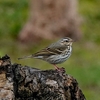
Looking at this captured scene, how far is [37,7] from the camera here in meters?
22.0

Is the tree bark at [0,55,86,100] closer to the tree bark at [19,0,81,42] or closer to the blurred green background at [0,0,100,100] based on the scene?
the blurred green background at [0,0,100,100]

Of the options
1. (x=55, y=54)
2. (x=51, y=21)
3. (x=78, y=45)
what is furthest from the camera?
(x=51, y=21)

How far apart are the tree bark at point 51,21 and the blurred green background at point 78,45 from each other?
509mm

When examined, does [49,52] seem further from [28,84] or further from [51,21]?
[51,21]

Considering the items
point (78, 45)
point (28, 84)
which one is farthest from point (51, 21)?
point (28, 84)

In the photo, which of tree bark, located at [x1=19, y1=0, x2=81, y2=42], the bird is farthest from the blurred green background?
the bird

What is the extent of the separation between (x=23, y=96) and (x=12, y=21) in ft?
53.5

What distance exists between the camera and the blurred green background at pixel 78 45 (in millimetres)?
16453

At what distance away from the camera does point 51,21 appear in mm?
22094

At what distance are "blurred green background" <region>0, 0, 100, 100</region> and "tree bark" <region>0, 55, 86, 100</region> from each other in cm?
760

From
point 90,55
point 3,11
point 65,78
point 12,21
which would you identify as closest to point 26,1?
point 3,11

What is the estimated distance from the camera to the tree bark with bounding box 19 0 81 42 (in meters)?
21.8

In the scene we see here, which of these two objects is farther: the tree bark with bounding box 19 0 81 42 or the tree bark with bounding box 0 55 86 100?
the tree bark with bounding box 19 0 81 42

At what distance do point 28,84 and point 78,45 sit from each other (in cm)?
1419
